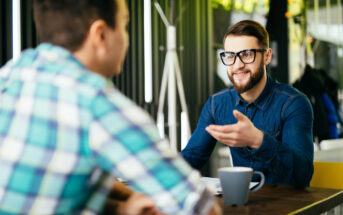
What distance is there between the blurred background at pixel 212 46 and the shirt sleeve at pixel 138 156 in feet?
6.79

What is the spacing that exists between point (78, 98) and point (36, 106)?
8cm

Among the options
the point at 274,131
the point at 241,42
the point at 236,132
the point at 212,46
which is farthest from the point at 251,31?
the point at 212,46

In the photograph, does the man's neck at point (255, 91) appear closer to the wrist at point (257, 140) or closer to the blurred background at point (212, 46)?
the wrist at point (257, 140)

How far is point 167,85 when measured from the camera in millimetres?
3674

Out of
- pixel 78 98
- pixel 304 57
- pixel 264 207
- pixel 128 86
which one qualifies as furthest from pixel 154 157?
pixel 304 57

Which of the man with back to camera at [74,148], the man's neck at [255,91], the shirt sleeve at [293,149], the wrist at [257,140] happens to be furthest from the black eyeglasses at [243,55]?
the man with back to camera at [74,148]

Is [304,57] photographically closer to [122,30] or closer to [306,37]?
[306,37]

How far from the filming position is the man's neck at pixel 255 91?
6.74ft

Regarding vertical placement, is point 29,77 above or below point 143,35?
below

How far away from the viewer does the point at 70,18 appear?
2.37 feet

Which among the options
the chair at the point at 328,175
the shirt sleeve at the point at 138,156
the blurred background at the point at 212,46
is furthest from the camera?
the blurred background at the point at 212,46

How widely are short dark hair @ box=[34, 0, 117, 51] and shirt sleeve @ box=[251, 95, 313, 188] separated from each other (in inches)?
33.1

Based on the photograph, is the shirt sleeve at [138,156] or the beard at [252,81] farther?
the beard at [252,81]

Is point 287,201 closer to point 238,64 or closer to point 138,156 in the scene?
point 138,156
